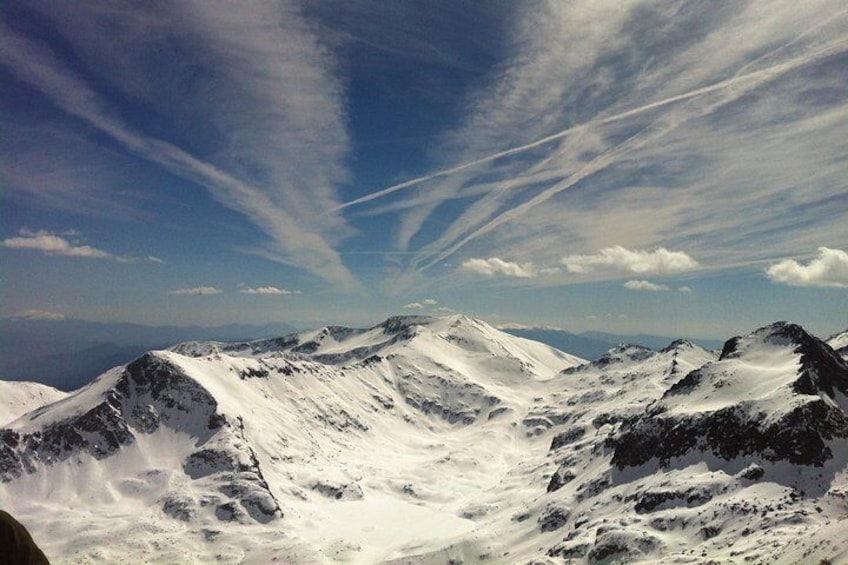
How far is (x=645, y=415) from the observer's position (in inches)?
6398

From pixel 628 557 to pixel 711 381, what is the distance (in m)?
69.2

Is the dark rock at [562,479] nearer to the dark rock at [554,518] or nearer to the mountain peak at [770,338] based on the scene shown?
the dark rock at [554,518]

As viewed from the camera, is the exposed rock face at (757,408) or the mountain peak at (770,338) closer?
the exposed rock face at (757,408)

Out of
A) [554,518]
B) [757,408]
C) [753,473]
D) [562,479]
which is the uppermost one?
[757,408]

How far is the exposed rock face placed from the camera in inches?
4341

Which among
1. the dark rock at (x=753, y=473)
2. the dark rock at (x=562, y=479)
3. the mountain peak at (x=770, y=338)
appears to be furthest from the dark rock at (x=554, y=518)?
the mountain peak at (x=770, y=338)

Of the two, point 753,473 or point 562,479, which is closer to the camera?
point 753,473

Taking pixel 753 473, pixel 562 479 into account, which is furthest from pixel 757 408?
pixel 562 479

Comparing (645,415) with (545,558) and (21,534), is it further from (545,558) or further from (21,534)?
(21,534)

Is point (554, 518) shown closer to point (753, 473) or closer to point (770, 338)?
point (753, 473)

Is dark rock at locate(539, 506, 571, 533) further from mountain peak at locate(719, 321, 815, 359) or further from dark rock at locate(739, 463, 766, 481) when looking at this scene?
mountain peak at locate(719, 321, 815, 359)

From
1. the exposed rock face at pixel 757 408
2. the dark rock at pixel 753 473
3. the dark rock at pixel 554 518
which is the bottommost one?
the dark rock at pixel 554 518

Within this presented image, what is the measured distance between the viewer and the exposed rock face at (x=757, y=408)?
110 metres

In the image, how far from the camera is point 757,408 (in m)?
123
